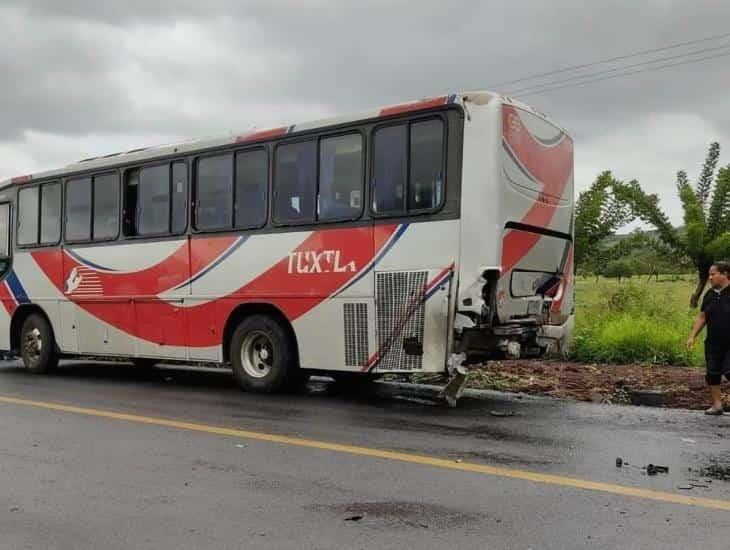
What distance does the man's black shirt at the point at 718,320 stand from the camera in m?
8.45

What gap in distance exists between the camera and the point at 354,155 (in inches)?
356

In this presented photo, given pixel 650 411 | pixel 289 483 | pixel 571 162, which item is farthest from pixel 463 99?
pixel 289 483

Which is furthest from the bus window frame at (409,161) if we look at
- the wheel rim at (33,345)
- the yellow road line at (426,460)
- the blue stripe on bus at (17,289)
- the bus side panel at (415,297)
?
the blue stripe on bus at (17,289)

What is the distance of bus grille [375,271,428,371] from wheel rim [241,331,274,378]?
1.80m

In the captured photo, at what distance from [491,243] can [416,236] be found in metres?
0.83

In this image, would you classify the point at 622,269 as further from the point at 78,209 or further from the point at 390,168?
the point at 390,168

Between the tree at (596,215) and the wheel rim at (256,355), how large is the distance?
19.7 m

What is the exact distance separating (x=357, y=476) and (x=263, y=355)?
4.64 metres

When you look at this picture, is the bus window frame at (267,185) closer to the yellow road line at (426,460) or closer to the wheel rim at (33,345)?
the yellow road line at (426,460)

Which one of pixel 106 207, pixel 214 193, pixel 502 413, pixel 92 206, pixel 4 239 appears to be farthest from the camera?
pixel 4 239

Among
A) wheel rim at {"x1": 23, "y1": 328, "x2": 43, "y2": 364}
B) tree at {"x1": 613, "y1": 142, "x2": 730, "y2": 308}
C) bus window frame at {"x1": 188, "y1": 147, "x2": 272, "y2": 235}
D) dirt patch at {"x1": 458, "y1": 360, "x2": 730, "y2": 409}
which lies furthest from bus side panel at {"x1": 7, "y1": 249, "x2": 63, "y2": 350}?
tree at {"x1": 613, "y1": 142, "x2": 730, "y2": 308}

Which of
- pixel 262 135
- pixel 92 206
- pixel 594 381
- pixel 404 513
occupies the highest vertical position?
pixel 262 135

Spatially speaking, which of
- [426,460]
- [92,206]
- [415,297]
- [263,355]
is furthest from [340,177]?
[92,206]

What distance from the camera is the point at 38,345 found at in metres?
12.8
